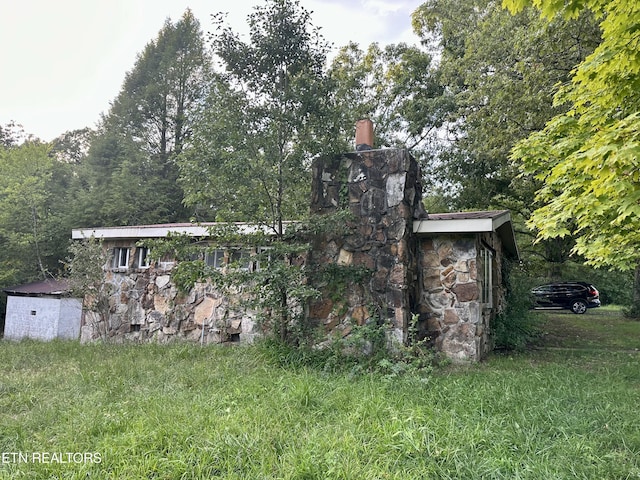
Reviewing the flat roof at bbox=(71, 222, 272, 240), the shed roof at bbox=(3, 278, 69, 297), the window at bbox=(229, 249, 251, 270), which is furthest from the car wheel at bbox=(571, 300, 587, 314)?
the shed roof at bbox=(3, 278, 69, 297)

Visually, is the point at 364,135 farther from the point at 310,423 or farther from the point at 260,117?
the point at 310,423

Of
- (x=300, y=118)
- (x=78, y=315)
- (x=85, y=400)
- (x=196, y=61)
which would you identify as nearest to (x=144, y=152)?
(x=196, y=61)

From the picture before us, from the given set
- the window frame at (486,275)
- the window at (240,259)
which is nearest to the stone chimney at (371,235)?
the window at (240,259)

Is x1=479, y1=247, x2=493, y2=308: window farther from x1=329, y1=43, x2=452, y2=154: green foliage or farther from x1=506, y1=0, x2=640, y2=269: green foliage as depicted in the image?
x1=329, y1=43, x2=452, y2=154: green foliage

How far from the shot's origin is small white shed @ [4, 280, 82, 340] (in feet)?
32.0

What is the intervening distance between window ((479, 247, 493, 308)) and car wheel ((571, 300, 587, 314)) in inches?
366

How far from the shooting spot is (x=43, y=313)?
1003 cm

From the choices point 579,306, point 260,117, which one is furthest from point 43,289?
point 579,306

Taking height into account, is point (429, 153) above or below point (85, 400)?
above

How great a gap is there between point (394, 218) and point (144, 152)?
15665 millimetres

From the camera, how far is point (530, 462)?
2.69m

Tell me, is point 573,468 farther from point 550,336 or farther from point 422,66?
point 422,66

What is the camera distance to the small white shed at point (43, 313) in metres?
9.77

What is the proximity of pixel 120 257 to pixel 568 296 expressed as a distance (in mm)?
14926
